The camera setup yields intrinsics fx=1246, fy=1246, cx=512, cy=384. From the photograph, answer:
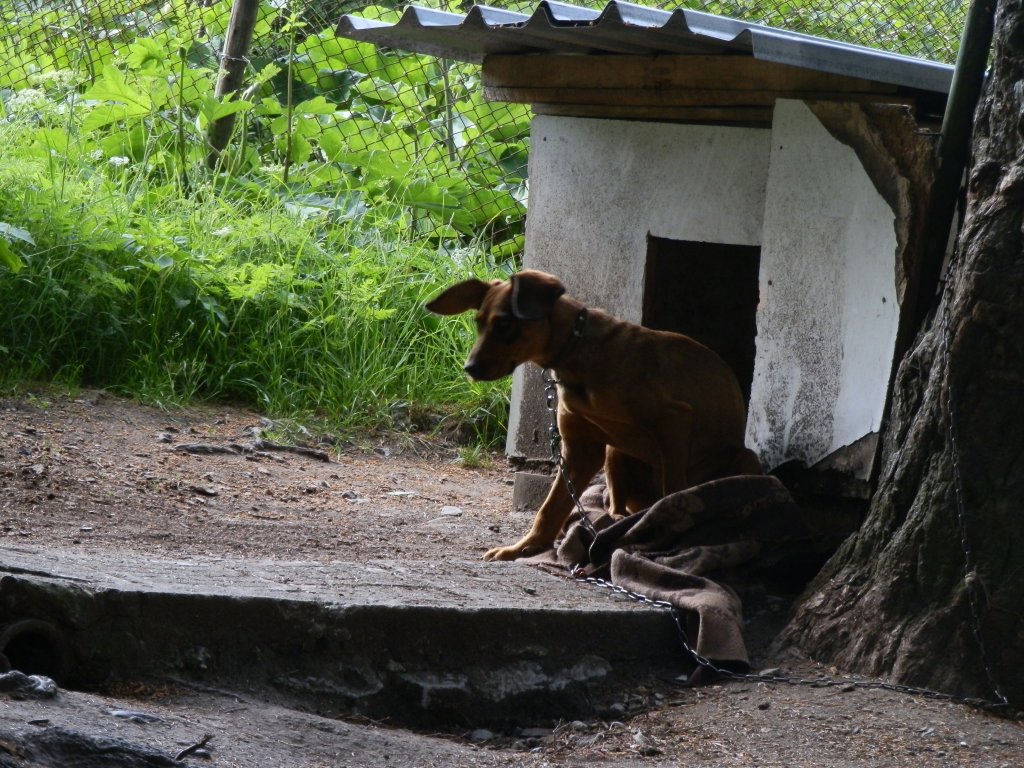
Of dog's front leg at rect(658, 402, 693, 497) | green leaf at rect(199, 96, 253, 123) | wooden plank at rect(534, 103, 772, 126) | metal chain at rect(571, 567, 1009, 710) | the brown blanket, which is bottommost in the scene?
metal chain at rect(571, 567, 1009, 710)

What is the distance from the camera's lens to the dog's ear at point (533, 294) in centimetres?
440

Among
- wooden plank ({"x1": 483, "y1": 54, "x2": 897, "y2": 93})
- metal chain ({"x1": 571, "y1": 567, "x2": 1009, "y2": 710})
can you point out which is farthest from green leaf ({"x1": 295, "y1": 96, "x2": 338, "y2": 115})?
metal chain ({"x1": 571, "y1": 567, "x2": 1009, "y2": 710})

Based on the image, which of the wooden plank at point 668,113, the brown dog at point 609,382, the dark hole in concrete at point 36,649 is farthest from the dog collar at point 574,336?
the dark hole in concrete at point 36,649

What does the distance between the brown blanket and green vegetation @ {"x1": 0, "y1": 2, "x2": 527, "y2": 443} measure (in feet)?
9.73

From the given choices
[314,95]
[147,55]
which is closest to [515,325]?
[147,55]

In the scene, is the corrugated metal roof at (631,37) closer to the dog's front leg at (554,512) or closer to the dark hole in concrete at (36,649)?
the dog's front leg at (554,512)

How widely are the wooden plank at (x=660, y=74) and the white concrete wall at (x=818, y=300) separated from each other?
11 centimetres

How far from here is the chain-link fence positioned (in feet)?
27.1

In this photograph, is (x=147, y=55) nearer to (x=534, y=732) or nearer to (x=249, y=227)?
(x=249, y=227)

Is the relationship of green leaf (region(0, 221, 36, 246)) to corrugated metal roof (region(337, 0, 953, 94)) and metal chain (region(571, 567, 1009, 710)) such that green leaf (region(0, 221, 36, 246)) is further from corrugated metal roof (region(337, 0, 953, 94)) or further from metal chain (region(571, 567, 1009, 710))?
metal chain (region(571, 567, 1009, 710))

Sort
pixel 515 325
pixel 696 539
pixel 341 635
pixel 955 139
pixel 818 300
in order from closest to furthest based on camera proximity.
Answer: pixel 341 635 < pixel 955 139 < pixel 696 539 < pixel 515 325 < pixel 818 300

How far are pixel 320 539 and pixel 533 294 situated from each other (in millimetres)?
1203

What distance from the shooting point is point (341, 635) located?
3111 millimetres

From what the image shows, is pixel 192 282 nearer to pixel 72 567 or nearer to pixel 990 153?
pixel 72 567
